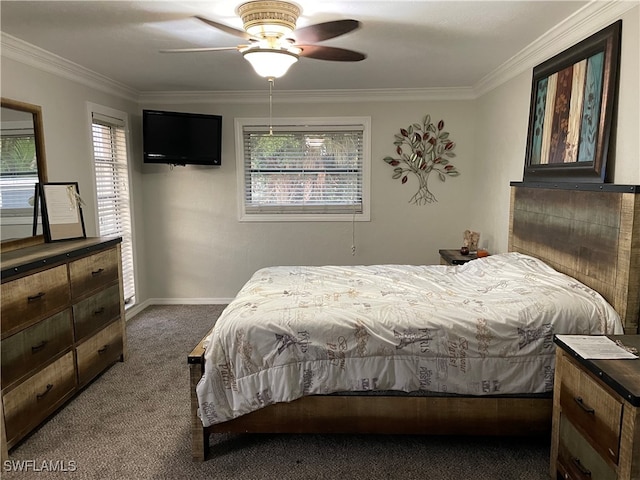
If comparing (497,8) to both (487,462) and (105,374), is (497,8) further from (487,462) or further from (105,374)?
(105,374)

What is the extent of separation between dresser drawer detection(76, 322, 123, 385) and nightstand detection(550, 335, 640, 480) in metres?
2.79

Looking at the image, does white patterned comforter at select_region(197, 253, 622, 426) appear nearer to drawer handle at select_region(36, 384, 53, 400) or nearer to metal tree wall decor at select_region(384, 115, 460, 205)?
drawer handle at select_region(36, 384, 53, 400)

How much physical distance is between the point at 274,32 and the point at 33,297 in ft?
6.43

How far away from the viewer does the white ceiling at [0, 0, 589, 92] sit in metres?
2.40

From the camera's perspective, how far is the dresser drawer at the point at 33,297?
2.25m

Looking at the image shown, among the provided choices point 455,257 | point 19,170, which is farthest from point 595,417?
point 19,170

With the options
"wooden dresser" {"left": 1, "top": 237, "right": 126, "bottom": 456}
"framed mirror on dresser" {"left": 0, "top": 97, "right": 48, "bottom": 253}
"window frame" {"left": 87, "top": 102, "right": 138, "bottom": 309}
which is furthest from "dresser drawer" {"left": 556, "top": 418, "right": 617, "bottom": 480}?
"window frame" {"left": 87, "top": 102, "right": 138, "bottom": 309}

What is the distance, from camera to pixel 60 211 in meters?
3.12

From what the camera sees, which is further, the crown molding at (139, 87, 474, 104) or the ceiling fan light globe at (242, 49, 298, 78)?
the crown molding at (139, 87, 474, 104)

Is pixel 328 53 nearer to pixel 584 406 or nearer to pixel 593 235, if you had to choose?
pixel 593 235

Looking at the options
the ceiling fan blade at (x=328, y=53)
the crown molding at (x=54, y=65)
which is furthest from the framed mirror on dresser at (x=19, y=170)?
the ceiling fan blade at (x=328, y=53)

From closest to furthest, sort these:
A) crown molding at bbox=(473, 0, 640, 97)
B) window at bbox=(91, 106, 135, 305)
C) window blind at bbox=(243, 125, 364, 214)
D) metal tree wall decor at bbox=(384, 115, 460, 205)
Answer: crown molding at bbox=(473, 0, 640, 97), window at bbox=(91, 106, 135, 305), metal tree wall decor at bbox=(384, 115, 460, 205), window blind at bbox=(243, 125, 364, 214)

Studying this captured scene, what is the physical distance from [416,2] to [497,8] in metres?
0.48

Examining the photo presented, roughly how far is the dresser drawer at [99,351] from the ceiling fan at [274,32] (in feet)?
7.04
